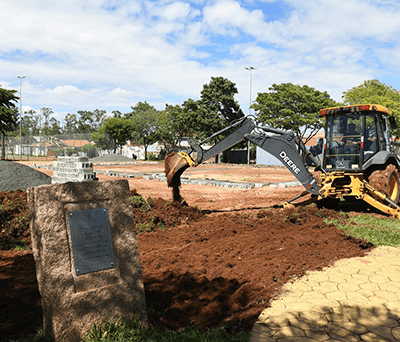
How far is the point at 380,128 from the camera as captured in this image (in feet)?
32.4

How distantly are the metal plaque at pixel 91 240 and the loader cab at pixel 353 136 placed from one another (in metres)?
7.99

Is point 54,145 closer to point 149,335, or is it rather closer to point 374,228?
point 374,228

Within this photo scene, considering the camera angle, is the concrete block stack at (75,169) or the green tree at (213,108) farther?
the green tree at (213,108)

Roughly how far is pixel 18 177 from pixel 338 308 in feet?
38.8

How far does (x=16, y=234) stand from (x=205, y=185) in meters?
12.3

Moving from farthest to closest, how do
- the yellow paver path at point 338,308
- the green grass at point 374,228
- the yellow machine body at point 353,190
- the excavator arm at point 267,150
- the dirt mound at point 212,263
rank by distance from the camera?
the excavator arm at point 267,150, the yellow machine body at point 353,190, the green grass at point 374,228, the dirt mound at point 212,263, the yellow paver path at point 338,308

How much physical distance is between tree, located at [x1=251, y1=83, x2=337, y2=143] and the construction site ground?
31.3 m

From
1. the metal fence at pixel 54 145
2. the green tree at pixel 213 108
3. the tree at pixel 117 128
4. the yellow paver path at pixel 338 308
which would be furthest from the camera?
the tree at pixel 117 128

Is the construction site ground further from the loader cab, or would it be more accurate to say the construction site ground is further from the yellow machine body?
the loader cab

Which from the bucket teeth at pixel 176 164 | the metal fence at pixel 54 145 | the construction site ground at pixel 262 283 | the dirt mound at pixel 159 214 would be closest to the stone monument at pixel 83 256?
the construction site ground at pixel 262 283

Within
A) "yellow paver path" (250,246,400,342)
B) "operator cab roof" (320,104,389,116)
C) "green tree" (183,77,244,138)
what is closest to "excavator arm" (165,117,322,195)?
"operator cab roof" (320,104,389,116)

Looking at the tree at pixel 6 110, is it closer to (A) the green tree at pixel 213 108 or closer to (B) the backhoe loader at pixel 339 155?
(A) the green tree at pixel 213 108

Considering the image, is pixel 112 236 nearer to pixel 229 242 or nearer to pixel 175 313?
pixel 175 313

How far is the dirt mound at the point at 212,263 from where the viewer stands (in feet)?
13.1
